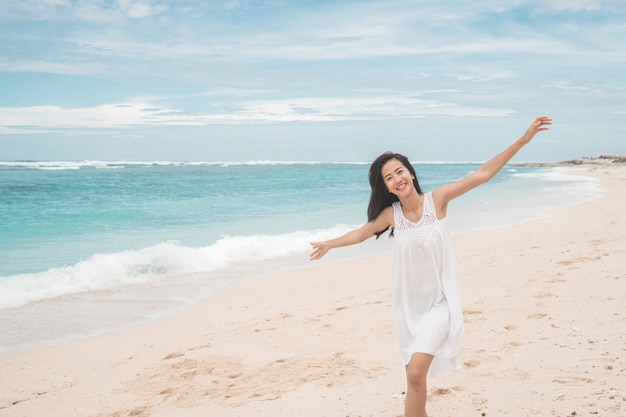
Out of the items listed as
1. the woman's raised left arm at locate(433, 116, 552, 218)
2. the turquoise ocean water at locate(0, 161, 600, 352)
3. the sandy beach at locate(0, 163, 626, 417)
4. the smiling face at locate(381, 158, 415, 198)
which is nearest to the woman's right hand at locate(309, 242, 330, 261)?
the smiling face at locate(381, 158, 415, 198)

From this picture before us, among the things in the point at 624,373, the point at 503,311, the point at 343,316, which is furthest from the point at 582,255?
the point at 624,373

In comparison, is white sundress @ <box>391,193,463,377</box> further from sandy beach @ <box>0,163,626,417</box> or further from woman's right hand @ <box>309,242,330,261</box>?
sandy beach @ <box>0,163,626,417</box>

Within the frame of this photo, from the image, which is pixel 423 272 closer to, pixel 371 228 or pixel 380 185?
pixel 371 228

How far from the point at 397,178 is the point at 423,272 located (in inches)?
24.3

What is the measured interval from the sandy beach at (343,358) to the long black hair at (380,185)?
153 centimetres

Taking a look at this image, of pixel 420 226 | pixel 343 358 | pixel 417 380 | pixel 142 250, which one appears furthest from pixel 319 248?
pixel 142 250

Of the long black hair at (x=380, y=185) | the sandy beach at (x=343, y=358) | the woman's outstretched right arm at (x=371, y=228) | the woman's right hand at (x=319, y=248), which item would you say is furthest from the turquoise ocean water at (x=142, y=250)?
the long black hair at (x=380, y=185)

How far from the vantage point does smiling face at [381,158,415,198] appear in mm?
3688

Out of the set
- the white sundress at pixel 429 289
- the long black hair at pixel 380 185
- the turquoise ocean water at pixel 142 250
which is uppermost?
the long black hair at pixel 380 185

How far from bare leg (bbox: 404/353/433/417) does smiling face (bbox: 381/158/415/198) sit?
3.36 ft

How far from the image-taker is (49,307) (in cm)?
887

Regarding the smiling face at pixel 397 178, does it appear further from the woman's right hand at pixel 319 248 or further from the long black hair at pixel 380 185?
the woman's right hand at pixel 319 248

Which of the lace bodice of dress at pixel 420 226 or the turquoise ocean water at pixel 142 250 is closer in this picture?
the lace bodice of dress at pixel 420 226

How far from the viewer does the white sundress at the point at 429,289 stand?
3.56 m
